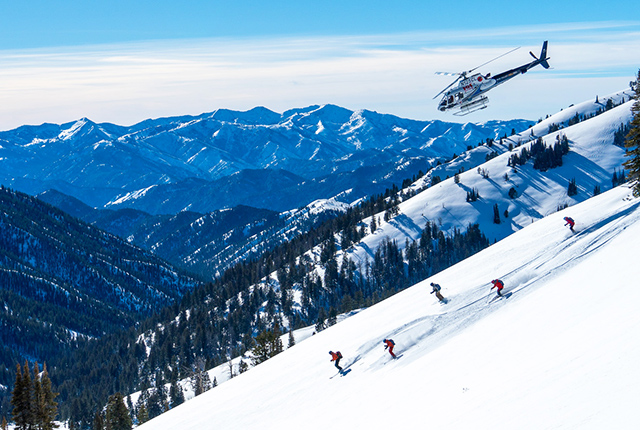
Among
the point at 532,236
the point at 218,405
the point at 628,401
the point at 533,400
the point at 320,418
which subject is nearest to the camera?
the point at 628,401

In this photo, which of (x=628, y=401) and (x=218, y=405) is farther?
(x=218, y=405)

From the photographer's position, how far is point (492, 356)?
30.5 m

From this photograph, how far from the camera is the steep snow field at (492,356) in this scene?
2172 centimetres

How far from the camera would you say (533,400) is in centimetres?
2212

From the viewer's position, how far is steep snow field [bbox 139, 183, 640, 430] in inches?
855

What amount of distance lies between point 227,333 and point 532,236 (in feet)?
468

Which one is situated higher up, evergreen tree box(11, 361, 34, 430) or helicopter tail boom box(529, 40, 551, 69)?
helicopter tail boom box(529, 40, 551, 69)

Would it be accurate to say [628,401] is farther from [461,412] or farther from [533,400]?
[461,412]

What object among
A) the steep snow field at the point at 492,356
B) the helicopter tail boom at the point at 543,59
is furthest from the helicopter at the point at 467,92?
the steep snow field at the point at 492,356

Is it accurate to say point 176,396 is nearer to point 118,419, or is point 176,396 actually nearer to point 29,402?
point 118,419

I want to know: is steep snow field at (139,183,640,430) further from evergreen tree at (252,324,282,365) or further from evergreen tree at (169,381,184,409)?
evergreen tree at (169,381,184,409)

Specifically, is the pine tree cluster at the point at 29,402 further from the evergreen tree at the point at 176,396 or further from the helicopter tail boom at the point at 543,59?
the helicopter tail boom at the point at 543,59

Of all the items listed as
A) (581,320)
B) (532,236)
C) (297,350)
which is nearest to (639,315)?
(581,320)

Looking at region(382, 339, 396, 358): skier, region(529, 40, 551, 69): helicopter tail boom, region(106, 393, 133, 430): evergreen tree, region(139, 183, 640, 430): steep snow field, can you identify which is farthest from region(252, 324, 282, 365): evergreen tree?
region(529, 40, 551, 69): helicopter tail boom
